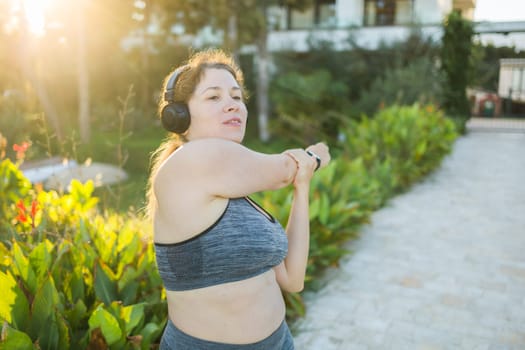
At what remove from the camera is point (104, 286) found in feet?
9.49

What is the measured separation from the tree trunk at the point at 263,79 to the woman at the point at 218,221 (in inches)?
832

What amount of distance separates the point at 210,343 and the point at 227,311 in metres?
0.13

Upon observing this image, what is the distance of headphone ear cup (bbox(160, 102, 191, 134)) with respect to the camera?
1.79m

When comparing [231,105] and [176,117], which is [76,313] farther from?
[231,105]

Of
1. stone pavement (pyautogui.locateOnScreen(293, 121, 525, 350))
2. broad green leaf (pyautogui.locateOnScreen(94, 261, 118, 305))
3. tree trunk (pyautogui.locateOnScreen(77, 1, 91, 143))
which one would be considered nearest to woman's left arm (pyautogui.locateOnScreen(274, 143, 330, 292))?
broad green leaf (pyautogui.locateOnScreen(94, 261, 118, 305))

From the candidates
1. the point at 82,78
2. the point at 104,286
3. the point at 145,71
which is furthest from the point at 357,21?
the point at 104,286

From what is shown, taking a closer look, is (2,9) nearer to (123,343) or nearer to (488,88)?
(123,343)

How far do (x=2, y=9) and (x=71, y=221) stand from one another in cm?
1467

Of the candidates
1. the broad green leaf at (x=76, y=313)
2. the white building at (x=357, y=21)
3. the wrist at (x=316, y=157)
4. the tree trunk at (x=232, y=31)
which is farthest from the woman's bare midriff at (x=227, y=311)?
the white building at (x=357, y=21)

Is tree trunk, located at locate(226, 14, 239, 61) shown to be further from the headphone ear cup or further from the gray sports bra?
the gray sports bra

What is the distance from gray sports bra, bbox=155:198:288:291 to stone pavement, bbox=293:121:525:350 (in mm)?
2132

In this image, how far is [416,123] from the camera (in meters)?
10.1

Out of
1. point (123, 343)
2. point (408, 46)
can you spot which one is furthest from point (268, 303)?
point (408, 46)

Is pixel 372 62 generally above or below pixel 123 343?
above
